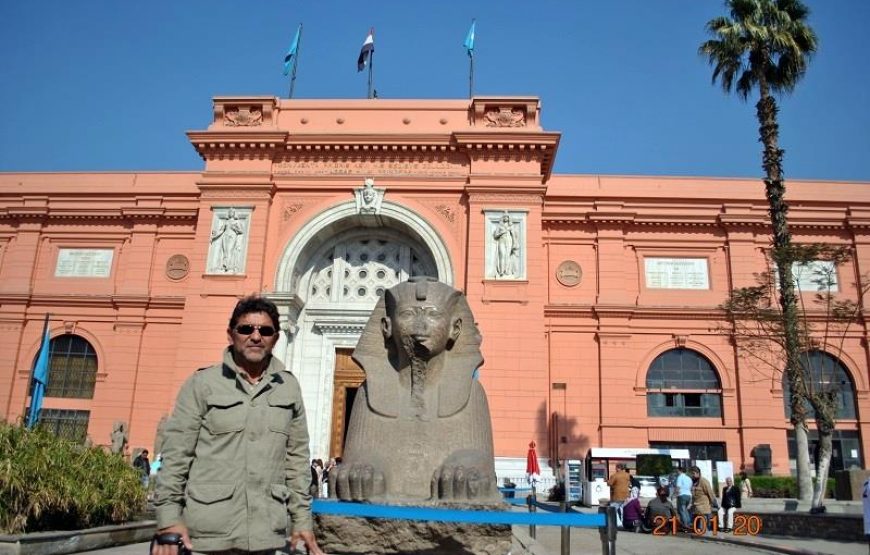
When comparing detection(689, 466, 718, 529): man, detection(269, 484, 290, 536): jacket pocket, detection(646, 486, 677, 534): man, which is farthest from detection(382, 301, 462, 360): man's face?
detection(689, 466, 718, 529): man

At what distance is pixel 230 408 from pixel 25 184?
975 inches

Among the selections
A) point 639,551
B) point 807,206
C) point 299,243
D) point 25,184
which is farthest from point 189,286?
point 807,206

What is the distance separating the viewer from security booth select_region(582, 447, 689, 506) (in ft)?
51.9

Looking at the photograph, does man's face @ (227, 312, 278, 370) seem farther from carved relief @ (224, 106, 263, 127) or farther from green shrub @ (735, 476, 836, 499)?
carved relief @ (224, 106, 263, 127)

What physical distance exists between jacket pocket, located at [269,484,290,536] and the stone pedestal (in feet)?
5.96

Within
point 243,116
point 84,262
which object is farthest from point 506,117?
point 84,262

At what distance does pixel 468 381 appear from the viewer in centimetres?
552

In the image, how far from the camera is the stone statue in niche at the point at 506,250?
723 inches

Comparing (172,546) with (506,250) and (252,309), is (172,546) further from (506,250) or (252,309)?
(506,250)

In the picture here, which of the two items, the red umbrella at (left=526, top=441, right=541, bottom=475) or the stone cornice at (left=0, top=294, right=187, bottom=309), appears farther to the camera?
the stone cornice at (left=0, top=294, right=187, bottom=309)

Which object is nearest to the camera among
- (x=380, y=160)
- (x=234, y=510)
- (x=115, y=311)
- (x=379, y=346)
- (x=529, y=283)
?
(x=234, y=510)

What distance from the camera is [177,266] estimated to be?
21.4 m

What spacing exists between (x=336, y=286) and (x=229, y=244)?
334 centimetres

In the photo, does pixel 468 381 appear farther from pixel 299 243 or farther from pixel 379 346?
pixel 299 243
